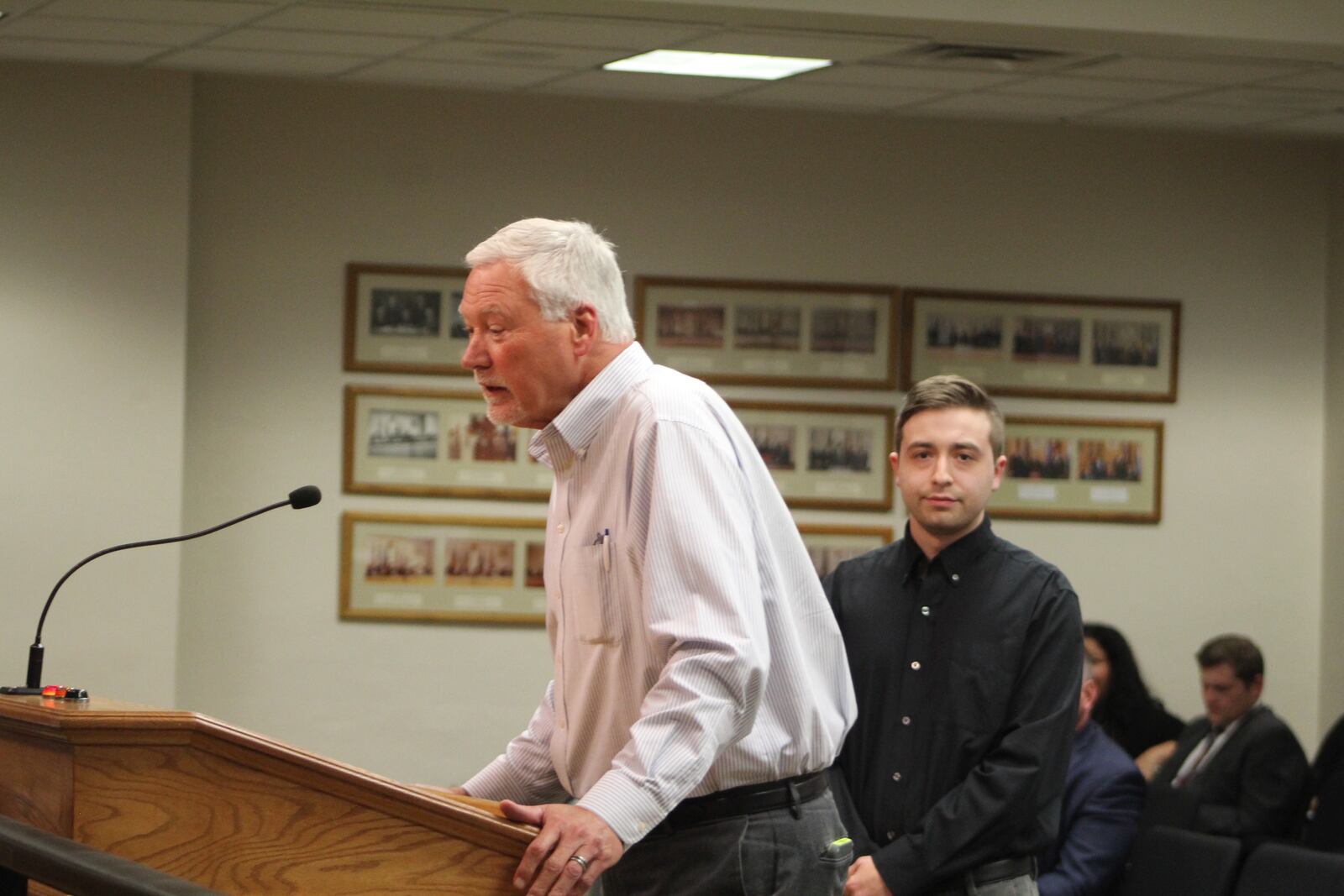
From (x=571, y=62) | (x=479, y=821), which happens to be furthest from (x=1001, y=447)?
(x=571, y=62)

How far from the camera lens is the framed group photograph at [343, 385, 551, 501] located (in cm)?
647

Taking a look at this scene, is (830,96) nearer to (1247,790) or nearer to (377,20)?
(377,20)

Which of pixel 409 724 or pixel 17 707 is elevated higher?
pixel 17 707

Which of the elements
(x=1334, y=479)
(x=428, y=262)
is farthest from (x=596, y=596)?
(x=1334, y=479)

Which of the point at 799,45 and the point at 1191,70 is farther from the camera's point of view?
the point at 1191,70

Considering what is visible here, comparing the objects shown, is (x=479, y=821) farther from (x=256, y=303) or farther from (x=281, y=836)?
(x=256, y=303)

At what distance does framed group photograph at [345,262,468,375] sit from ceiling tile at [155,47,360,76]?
0.86 meters

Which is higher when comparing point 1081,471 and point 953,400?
point 953,400

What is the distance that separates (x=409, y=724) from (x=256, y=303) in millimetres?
1682

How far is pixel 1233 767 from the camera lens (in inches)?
227

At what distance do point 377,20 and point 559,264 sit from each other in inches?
123

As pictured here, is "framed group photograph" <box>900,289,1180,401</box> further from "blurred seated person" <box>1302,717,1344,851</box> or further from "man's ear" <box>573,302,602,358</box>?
"man's ear" <box>573,302,602,358</box>

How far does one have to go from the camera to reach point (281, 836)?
72.7 inches

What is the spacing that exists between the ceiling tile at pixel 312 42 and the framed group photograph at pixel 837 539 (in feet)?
8.20
